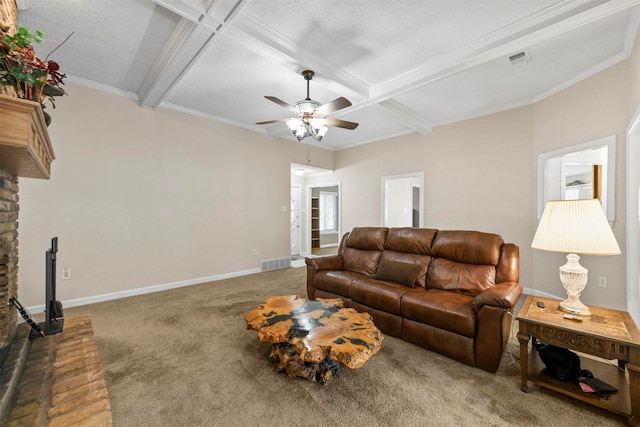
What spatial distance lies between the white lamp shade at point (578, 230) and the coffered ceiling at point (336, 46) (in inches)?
62.9

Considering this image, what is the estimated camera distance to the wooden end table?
55.9 inches

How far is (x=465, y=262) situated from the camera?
2.72m

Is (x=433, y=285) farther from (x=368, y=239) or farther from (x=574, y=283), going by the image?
(x=574, y=283)

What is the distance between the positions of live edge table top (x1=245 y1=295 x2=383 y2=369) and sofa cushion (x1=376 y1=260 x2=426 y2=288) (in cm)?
81

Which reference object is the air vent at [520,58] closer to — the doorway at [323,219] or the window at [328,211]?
the doorway at [323,219]

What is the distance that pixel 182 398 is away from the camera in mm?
1719

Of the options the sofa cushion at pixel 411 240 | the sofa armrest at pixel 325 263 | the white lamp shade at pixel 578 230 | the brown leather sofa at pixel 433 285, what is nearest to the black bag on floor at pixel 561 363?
the brown leather sofa at pixel 433 285

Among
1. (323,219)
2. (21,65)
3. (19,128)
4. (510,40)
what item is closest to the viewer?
(19,128)

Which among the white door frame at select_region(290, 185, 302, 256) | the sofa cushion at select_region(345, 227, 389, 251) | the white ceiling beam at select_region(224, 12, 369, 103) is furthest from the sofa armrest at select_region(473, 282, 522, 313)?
the white door frame at select_region(290, 185, 302, 256)

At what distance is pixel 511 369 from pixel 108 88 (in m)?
5.33

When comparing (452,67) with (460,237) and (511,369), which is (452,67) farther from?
(511,369)

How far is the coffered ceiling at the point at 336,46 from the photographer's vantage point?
2.16m

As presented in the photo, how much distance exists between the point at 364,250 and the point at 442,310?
4.76ft

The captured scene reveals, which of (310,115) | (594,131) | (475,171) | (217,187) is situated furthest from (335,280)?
(594,131)
